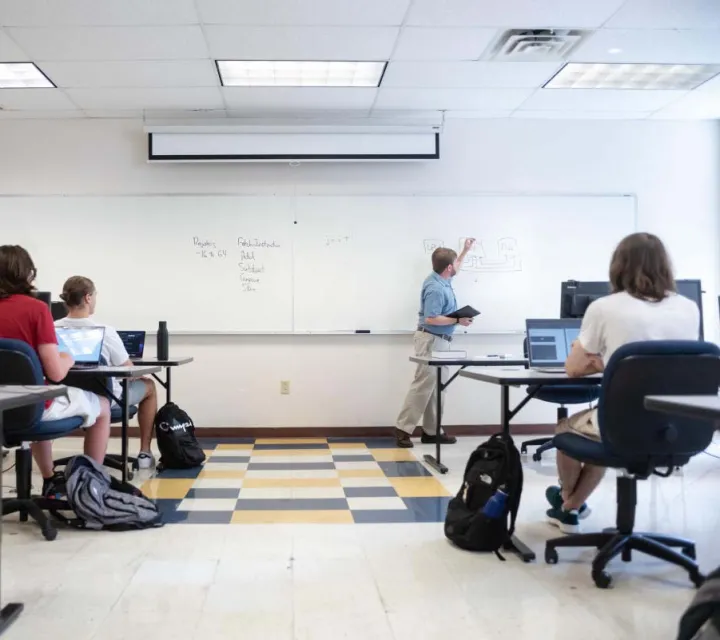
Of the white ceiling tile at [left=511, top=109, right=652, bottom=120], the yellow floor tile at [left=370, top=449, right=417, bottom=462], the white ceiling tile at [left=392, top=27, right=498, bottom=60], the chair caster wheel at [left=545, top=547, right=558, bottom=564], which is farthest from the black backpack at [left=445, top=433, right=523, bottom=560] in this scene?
the white ceiling tile at [left=511, top=109, right=652, bottom=120]

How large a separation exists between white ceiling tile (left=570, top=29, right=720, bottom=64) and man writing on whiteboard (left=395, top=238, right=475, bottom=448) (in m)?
1.57

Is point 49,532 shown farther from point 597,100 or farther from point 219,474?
point 597,100

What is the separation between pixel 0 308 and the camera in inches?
103

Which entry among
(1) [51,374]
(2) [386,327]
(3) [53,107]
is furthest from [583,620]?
(3) [53,107]

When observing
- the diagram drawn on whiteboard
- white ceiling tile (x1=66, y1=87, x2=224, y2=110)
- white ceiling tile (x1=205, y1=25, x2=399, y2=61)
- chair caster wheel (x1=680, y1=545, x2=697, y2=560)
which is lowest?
chair caster wheel (x1=680, y1=545, x2=697, y2=560)

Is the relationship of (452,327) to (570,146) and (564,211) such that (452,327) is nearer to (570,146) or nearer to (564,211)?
(564,211)

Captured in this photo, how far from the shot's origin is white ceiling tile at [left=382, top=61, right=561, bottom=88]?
422 centimetres

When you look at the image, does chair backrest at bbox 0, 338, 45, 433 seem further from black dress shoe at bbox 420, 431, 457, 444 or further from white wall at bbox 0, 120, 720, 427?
black dress shoe at bbox 420, 431, 457, 444

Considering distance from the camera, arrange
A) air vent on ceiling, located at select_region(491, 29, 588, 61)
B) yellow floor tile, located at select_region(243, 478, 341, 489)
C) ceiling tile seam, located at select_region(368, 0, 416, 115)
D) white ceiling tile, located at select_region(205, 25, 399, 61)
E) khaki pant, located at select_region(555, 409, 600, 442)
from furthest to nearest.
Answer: air vent on ceiling, located at select_region(491, 29, 588, 61) < white ceiling tile, located at select_region(205, 25, 399, 61) < yellow floor tile, located at select_region(243, 478, 341, 489) < ceiling tile seam, located at select_region(368, 0, 416, 115) < khaki pant, located at select_region(555, 409, 600, 442)

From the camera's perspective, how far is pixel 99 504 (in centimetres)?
271

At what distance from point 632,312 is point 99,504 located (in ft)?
7.19

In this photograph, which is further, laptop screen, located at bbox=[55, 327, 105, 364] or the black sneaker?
laptop screen, located at bbox=[55, 327, 105, 364]

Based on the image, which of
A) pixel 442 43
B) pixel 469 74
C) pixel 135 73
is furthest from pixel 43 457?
pixel 469 74

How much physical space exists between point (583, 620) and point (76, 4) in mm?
3543
